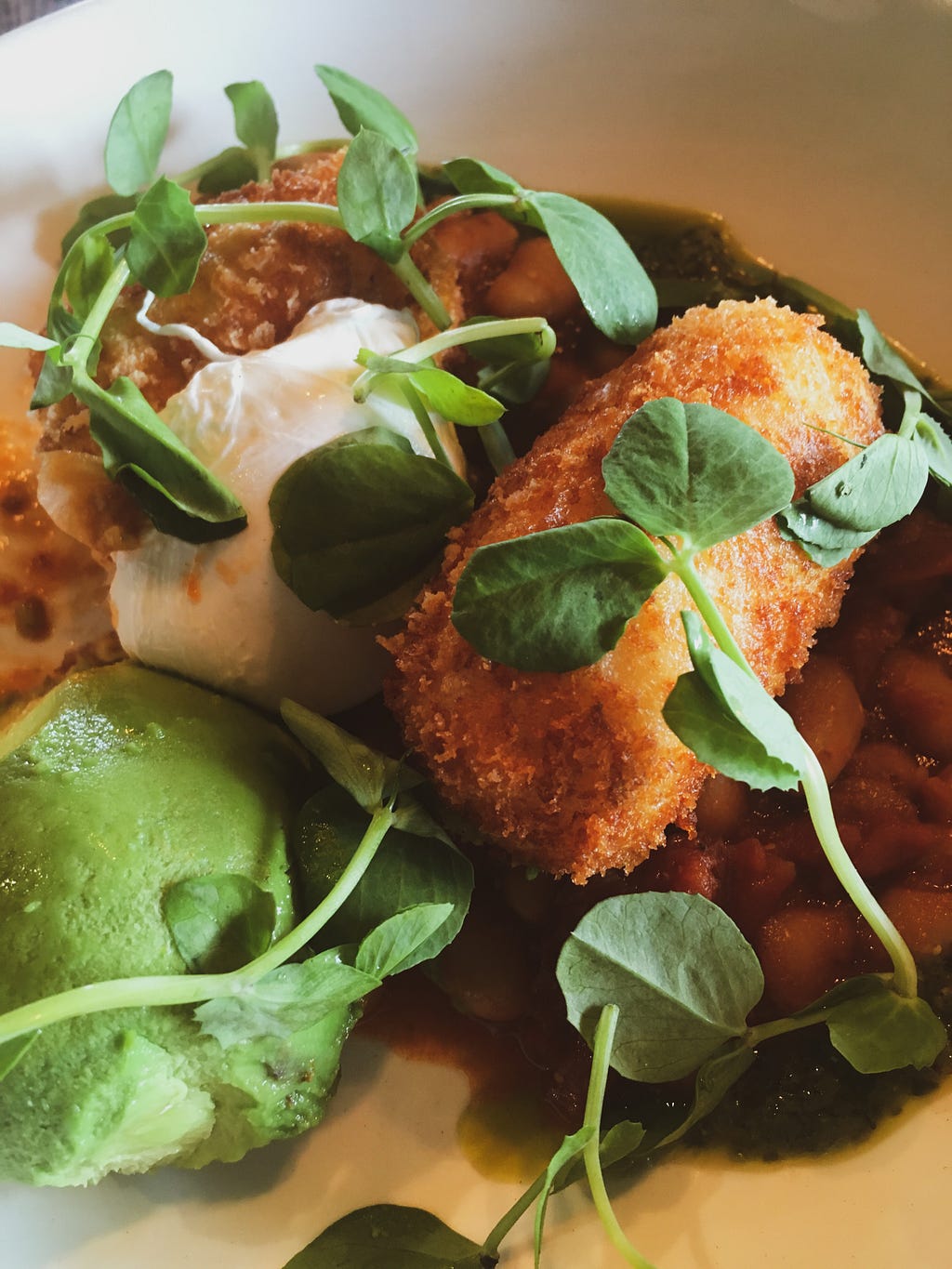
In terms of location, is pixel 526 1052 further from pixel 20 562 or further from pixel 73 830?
pixel 20 562

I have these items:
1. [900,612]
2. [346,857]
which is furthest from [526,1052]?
[900,612]

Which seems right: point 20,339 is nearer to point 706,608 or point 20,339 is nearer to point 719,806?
point 706,608

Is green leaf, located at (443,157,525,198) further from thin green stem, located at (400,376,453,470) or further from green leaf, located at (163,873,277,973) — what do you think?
green leaf, located at (163,873,277,973)

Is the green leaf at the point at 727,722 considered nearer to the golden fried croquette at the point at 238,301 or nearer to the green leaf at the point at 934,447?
the green leaf at the point at 934,447

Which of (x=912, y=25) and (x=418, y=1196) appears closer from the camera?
(x=418, y=1196)

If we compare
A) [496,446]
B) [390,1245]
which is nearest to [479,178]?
[496,446]

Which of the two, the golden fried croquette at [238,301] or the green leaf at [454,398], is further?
the golden fried croquette at [238,301]

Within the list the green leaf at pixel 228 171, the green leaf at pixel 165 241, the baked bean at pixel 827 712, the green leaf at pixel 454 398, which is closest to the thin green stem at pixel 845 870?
the baked bean at pixel 827 712
